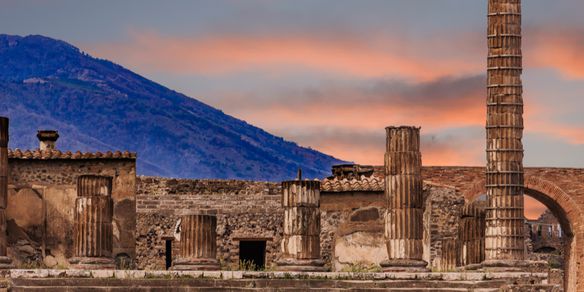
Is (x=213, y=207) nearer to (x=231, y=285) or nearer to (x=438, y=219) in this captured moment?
(x=438, y=219)

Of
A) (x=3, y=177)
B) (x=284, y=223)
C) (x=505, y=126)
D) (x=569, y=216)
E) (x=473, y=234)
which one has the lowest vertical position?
(x=473, y=234)

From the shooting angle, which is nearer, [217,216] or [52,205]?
[52,205]

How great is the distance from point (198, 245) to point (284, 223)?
178 centimetres

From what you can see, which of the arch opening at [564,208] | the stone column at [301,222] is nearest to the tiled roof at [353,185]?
the stone column at [301,222]

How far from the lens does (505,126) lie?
34188 millimetres

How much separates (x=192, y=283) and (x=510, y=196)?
8.85 meters

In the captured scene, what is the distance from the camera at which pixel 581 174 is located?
50.9m

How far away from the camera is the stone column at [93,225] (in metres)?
29.6

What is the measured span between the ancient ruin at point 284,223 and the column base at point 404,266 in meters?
0.02

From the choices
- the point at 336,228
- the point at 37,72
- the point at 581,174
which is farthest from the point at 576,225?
the point at 37,72

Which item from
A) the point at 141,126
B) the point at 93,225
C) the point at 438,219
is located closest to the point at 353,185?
the point at 438,219

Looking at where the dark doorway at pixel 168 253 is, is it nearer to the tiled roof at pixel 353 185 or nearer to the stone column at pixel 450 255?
the tiled roof at pixel 353 185

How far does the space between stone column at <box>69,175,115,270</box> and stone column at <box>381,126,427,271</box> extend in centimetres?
521

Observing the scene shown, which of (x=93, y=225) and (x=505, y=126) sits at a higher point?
(x=505, y=126)
